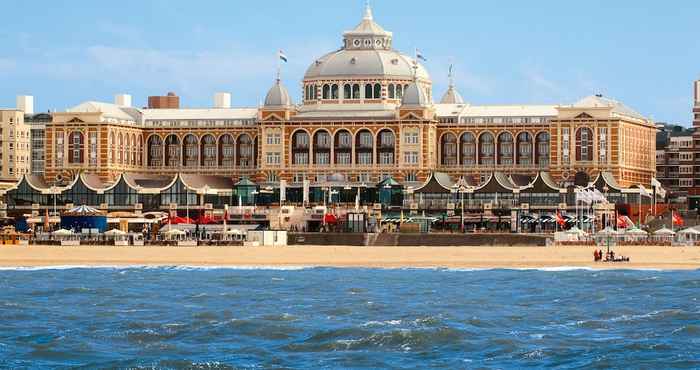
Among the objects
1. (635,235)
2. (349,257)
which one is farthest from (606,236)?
(349,257)

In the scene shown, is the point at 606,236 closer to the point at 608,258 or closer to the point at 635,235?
the point at 635,235

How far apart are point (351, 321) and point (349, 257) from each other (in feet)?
199

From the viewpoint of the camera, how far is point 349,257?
162250mm

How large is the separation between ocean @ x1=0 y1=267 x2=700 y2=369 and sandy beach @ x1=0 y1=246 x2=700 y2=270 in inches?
512

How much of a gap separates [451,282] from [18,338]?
43.1m

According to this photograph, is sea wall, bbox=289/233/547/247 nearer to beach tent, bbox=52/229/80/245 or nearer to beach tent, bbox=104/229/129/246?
beach tent, bbox=104/229/129/246

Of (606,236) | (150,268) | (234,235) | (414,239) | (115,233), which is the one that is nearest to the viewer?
(150,268)

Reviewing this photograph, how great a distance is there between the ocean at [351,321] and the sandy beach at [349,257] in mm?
13017

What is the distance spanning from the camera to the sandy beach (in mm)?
151250

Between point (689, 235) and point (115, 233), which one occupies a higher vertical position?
point (115, 233)

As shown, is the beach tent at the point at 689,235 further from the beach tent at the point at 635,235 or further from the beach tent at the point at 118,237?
the beach tent at the point at 118,237

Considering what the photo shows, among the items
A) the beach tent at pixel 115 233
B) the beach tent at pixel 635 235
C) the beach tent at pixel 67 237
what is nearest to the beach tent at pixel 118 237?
the beach tent at pixel 115 233

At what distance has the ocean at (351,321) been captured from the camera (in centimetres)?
8825

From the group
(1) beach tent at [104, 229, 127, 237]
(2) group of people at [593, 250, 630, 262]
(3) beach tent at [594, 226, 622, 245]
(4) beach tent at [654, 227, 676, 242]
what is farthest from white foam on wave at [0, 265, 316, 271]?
(4) beach tent at [654, 227, 676, 242]
